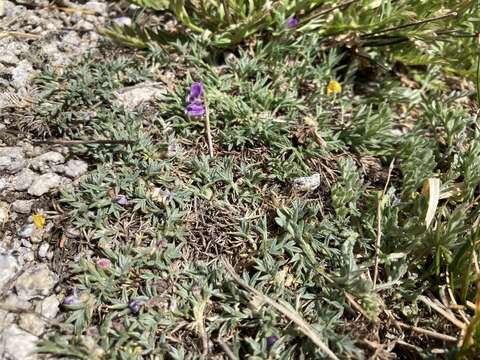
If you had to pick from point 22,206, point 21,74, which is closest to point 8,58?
point 21,74

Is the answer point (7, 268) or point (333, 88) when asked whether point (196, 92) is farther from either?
point (7, 268)

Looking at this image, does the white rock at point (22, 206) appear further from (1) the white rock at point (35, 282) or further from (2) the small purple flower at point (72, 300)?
(2) the small purple flower at point (72, 300)

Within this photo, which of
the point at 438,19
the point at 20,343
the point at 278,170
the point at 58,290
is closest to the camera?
the point at 20,343

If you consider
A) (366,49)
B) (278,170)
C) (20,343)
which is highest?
(366,49)

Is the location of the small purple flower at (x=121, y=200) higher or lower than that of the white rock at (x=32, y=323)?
higher

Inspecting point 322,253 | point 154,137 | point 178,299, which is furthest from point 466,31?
point 178,299

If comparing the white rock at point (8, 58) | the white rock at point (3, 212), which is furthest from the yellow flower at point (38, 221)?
the white rock at point (8, 58)

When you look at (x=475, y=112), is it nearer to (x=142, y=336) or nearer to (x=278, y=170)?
(x=278, y=170)
